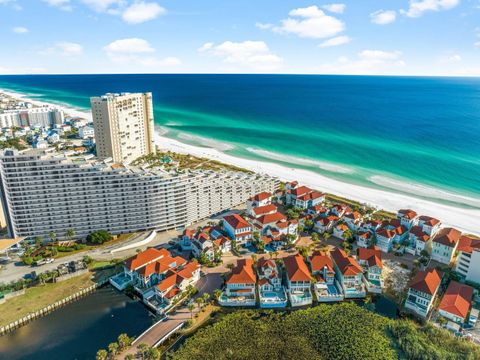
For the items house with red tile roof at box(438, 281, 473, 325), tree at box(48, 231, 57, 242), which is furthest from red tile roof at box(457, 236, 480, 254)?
tree at box(48, 231, 57, 242)

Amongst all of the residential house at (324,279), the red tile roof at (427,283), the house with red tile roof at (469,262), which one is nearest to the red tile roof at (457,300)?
the red tile roof at (427,283)

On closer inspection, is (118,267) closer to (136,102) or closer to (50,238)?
(50,238)

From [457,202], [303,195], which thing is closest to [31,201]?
[303,195]

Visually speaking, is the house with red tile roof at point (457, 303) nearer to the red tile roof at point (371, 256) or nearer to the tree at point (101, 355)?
the red tile roof at point (371, 256)

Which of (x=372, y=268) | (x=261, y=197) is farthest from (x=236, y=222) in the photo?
(x=372, y=268)

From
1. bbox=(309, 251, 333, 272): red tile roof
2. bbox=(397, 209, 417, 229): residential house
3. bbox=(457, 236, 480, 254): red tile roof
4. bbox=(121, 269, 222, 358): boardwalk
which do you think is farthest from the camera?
bbox=(397, 209, 417, 229): residential house

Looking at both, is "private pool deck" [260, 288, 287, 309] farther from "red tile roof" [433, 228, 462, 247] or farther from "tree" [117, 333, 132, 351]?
"red tile roof" [433, 228, 462, 247]

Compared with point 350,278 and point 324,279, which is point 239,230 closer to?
point 324,279
